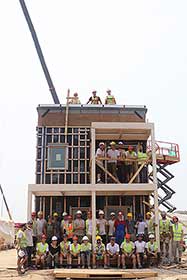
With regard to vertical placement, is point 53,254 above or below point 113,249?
below

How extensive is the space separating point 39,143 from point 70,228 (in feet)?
14.2

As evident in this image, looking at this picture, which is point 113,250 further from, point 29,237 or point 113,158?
point 113,158

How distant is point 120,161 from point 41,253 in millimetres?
4770

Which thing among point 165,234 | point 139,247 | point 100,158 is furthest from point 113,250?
point 100,158

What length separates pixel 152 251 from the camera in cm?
1284

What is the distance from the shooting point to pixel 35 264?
489 inches

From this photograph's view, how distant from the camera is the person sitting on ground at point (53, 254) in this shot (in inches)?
492

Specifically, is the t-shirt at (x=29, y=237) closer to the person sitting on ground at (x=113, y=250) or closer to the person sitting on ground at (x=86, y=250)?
the person sitting on ground at (x=86, y=250)

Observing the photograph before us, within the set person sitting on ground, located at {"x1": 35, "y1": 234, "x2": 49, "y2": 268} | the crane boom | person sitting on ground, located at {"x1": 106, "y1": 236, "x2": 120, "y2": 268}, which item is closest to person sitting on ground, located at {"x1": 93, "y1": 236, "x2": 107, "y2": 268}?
person sitting on ground, located at {"x1": 106, "y1": 236, "x2": 120, "y2": 268}

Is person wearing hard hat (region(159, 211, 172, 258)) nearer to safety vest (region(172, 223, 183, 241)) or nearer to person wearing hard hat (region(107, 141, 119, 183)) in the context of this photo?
safety vest (region(172, 223, 183, 241))

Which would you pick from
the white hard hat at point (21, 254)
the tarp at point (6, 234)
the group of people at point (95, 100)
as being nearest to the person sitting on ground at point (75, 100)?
the group of people at point (95, 100)

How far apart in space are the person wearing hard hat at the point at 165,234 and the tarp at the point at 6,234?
15.5 meters

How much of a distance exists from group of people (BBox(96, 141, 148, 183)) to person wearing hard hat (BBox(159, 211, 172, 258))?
7.71 ft

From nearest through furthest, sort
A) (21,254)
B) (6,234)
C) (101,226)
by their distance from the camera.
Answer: (21,254) < (101,226) < (6,234)
